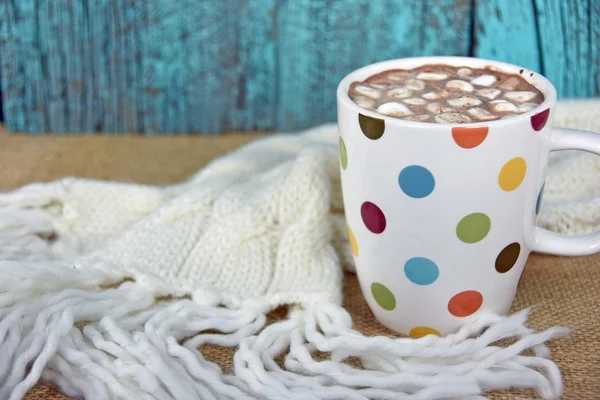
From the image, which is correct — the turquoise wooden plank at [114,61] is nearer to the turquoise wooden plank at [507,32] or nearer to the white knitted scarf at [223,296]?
the white knitted scarf at [223,296]

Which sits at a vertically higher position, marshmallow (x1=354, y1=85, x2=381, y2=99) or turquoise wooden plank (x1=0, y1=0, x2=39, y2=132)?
marshmallow (x1=354, y1=85, x2=381, y2=99)

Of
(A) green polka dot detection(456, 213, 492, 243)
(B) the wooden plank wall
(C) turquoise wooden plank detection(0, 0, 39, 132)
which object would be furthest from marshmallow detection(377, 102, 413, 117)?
(C) turquoise wooden plank detection(0, 0, 39, 132)

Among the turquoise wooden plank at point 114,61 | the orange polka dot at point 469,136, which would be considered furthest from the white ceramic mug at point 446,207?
the turquoise wooden plank at point 114,61

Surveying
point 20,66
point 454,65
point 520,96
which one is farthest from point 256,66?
point 520,96


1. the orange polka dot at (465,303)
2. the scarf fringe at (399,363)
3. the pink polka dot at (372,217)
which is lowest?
the scarf fringe at (399,363)

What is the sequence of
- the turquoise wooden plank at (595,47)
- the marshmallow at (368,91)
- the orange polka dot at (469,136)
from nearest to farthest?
1. the orange polka dot at (469,136)
2. the marshmallow at (368,91)
3. the turquoise wooden plank at (595,47)

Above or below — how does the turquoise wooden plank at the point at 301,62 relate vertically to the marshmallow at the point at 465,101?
below

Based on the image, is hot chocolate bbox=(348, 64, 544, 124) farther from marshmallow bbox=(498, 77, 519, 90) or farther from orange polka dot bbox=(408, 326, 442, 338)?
orange polka dot bbox=(408, 326, 442, 338)
